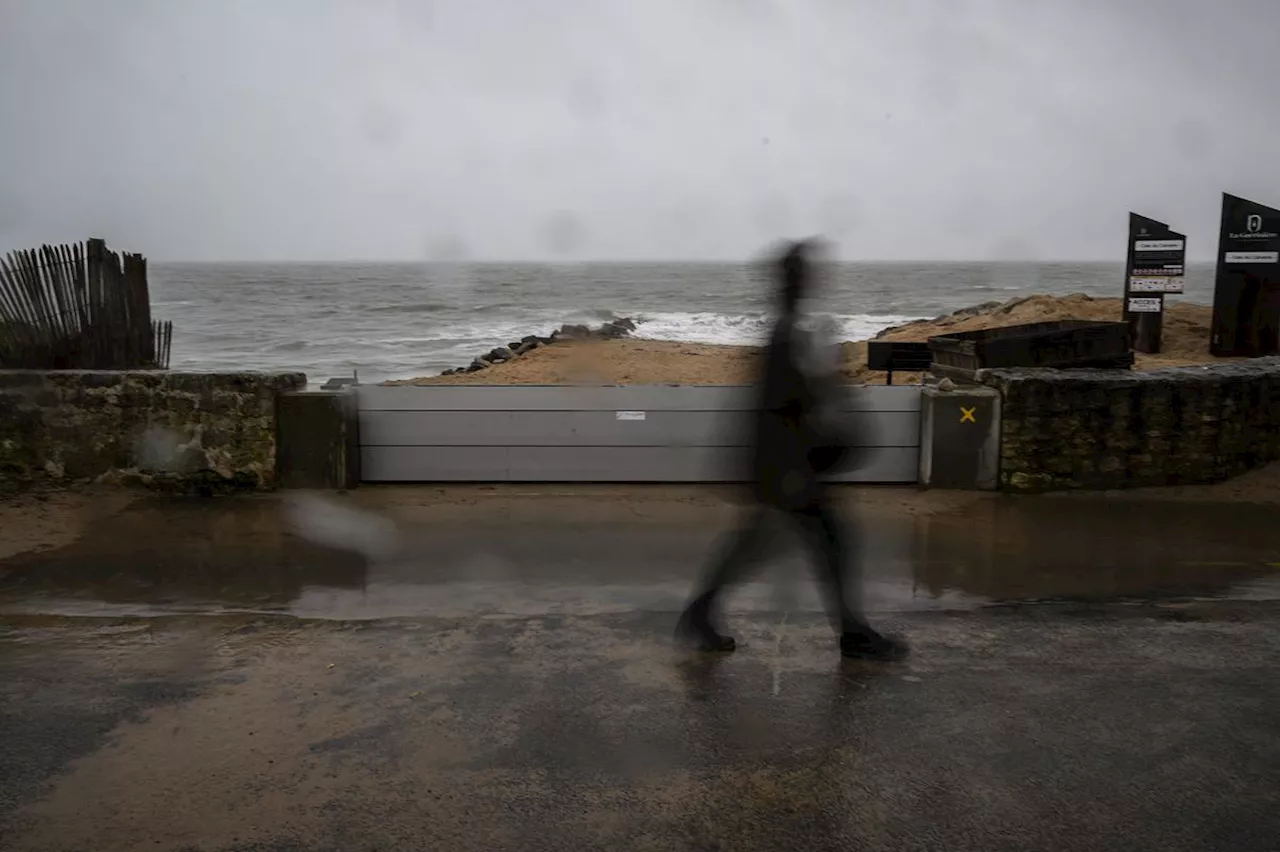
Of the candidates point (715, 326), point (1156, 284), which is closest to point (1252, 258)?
point (1156, 284)

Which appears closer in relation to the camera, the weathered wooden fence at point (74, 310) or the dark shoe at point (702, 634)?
the dark shoe at point (702, 634)

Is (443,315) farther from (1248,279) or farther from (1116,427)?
(1116,427)

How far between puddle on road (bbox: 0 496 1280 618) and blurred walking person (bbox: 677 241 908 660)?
2.51 ft

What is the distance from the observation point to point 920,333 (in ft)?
91.4

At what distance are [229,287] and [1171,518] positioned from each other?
7807 cm

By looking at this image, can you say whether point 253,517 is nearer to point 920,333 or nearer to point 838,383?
point 838,383

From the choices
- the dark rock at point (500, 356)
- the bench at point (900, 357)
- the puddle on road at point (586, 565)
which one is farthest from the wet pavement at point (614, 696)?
the dark rock at point (500, 356)

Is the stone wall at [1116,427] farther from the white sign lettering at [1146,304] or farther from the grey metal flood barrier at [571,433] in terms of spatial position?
the white sign lettering at [1146,304]

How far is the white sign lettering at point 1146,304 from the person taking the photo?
1870 centimetres

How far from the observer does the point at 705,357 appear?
2470 centimetres

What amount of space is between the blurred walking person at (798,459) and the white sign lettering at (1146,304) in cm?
1671

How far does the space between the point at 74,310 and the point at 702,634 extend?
6.61 meters

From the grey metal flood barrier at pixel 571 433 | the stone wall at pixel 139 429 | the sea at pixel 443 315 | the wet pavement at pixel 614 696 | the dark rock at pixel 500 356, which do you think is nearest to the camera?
the wet pavement at pixel 614 696

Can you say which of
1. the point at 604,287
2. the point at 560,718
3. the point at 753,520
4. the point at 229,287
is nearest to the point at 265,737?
the point at 560,718
